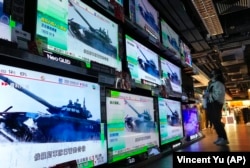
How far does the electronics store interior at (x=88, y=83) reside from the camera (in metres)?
1.55

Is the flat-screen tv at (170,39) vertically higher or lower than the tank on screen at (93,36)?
higher

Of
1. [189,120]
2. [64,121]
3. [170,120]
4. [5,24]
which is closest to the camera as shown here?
[5,24]

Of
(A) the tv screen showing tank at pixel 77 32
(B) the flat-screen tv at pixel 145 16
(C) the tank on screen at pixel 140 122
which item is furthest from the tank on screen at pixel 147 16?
(C) the tank on screen at pixel 140 122

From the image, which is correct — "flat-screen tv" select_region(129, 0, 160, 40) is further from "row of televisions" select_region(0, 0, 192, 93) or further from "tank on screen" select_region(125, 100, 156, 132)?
"tank on screen" select_region(125, 100, 156, 132)

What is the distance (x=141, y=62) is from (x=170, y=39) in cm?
162

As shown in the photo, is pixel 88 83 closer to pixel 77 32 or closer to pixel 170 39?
pixel 77 32

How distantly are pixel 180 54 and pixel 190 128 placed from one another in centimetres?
148

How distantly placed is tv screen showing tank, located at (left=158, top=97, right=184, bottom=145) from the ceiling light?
1.61 m

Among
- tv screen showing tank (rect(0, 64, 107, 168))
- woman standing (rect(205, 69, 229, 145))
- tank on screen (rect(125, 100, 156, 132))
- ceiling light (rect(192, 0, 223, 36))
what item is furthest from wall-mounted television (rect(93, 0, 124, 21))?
woman standing (rect(205, 69, 229, 145))

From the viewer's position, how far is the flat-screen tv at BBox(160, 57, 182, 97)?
4133 mm

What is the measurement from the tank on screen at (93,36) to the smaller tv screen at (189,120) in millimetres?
2838

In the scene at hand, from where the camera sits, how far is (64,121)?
6.27 ft

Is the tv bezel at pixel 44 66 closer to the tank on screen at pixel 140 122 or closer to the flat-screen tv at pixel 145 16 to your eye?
the tank on screen at pixel 140 122

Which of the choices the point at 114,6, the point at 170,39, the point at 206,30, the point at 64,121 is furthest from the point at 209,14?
the point at 64,121
